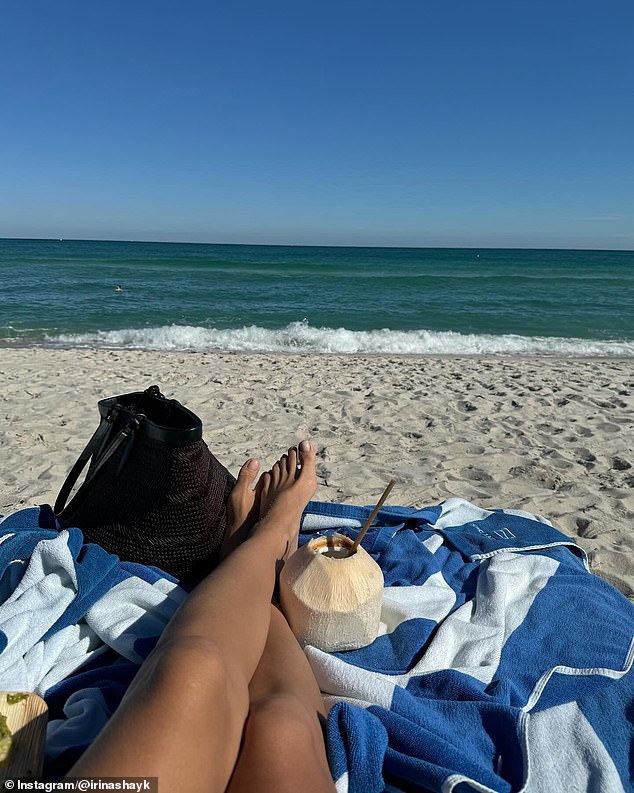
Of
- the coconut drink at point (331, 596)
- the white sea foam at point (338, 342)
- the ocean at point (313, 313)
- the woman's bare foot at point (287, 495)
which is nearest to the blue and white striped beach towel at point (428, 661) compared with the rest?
the coconut drink at point (331, 596)

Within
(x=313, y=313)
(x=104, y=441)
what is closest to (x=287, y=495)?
(x=104, y=441)

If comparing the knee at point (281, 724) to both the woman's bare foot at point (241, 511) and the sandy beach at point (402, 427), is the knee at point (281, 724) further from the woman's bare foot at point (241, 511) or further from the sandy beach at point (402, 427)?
the sandy beach at point (402, 427)

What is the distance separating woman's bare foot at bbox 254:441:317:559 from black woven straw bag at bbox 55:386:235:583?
8.5 inches

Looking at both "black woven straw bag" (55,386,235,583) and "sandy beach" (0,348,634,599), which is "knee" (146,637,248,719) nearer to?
"black woven straw bag" (55,386,235,583)

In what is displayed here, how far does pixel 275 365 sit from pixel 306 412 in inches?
87.5

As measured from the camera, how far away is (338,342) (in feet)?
32.1

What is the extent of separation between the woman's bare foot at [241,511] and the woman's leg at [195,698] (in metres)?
0.60

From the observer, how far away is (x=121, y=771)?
33.7 inches

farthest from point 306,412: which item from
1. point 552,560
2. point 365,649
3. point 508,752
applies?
point 508,752

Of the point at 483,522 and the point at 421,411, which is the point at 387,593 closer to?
the point at 483,522

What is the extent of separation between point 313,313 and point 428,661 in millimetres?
12558

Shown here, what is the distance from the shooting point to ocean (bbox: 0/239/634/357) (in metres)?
9.77

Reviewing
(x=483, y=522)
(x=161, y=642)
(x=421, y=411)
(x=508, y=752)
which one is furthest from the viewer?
(x=421, y=411)

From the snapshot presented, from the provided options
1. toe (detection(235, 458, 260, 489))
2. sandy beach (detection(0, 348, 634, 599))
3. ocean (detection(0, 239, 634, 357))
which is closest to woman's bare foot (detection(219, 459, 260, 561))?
toe (detection(235, 458, 260, 489))
